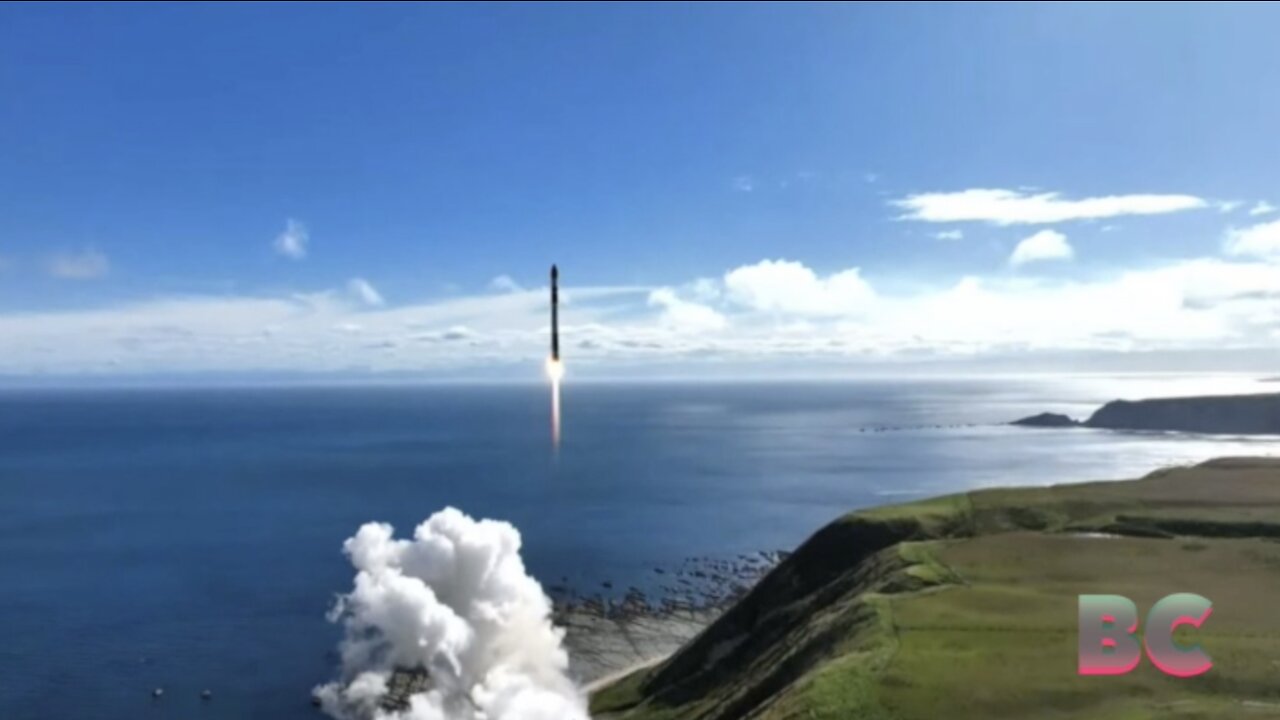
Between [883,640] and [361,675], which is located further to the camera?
[361,675]

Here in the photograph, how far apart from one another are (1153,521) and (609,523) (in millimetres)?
86189

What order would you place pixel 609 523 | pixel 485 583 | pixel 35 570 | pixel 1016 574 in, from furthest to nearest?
pixel 609 523
pixel 35 570
pixel 485 583
pixel 1016 574

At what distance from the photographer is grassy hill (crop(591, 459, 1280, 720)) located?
149 ft

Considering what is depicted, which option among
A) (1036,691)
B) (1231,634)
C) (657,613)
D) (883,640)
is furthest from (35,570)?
(1231,634)

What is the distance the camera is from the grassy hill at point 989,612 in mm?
45438

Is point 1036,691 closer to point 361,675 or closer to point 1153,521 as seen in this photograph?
point 1153,521

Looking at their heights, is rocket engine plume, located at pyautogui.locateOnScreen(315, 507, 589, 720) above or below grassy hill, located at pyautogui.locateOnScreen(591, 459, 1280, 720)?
below

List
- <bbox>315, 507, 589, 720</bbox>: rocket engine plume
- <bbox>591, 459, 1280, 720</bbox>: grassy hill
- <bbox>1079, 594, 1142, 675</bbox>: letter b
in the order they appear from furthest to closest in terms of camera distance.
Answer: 1. <bbox>315, 507, 589, 720</bbox>: rocket engine plume
2. <bbox>1079, 594, 1142, 675</bbox>: letter b
3. <bbox>591, 459, 1280, 720</bbox>: grassy hill

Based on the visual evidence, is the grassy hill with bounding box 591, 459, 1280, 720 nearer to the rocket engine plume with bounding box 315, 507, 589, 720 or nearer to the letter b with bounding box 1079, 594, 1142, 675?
the letter b with bounding box 1079, 594, 1142, 675

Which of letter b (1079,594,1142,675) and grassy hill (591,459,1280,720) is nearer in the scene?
grassy hill (591,459,1280,720)

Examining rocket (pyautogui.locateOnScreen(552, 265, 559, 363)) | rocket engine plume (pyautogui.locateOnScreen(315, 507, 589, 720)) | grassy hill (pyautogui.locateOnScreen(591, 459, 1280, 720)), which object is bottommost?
rocket engine plume (pyautogui.locateOnScreen(315, 507, 589, 720))

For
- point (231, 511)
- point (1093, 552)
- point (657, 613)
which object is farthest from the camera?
point (231, 511)

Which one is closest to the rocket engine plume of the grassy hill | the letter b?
the grassy hill

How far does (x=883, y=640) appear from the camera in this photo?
180 ft
